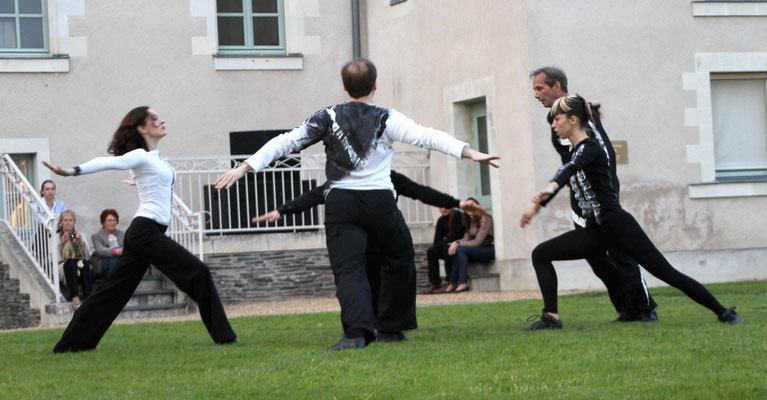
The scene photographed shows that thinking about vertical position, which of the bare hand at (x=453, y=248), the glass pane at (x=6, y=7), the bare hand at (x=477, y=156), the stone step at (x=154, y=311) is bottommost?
the stone step at (x=154, y=311)

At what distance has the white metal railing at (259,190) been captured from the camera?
17141 millimetres

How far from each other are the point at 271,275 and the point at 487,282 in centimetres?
292

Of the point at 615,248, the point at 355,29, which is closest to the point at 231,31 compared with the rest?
the point at 355,29

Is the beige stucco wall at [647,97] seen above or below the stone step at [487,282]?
above

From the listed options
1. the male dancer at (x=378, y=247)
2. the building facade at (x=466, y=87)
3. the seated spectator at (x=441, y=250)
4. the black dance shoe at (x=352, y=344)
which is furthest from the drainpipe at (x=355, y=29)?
the black dance shoe at (x=352, y=344)

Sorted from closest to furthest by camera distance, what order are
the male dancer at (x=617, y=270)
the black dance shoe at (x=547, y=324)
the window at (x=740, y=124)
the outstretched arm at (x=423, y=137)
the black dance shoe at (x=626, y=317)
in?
1. the outstretched arm at (x=423, y=137)
2. the black dance shoe at (x=547, y=324)
3. the male dancer at (x=617, y=270)
4. the black dance shoe at (x=626, y=317)
5. the window at (x=740, y=124)

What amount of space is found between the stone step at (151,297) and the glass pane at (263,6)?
18.7 ft

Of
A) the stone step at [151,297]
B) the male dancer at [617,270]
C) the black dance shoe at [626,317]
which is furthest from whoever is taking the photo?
the stone step at [151,297]

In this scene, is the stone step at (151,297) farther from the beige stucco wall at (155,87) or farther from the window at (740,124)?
the window at (740,124)

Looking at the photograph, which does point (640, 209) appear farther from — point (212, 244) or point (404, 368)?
point (404, 368)

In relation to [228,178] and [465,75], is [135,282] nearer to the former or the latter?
[228,178]

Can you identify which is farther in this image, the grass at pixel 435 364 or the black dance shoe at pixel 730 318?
the black dance shoe at pixel 730 318

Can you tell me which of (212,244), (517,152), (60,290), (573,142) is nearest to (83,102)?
(212,244)

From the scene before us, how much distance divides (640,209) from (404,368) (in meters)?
10.1
